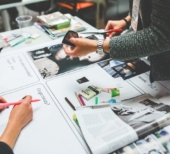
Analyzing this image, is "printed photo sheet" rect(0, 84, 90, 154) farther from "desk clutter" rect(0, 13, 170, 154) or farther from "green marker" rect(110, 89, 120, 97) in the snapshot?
"green marker" rect(110, 89, 120, 97)

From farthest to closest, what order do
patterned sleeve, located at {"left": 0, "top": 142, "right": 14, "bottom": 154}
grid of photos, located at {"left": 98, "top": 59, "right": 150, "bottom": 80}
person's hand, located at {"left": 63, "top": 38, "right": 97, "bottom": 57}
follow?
grid of photos, located at {"left": 98, "top": 59, "right": 150, "bottom": 80}, person's hand, located at {"left": 63, "top": 38, "right": 97, "bottom": 57}, patterned sleeve, located at {"left": 0, "top": 142, "right": 14, "bottom": 154}

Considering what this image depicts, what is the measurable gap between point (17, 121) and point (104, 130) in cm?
29

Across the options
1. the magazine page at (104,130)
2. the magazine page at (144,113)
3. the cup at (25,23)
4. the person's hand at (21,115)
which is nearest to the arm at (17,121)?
the person's hand at (21,115)

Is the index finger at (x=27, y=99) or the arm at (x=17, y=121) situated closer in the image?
the arm at (x=17, y=121)

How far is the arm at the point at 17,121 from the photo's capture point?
0.73 metres

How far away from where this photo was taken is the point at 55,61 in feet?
3.77

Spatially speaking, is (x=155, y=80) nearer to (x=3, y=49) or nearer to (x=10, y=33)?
(x=3, y=49)

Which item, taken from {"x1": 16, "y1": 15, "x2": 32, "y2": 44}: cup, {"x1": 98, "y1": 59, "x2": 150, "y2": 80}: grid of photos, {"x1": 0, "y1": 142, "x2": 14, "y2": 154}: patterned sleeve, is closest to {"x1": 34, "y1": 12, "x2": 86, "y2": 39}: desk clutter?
{"x1": 16, "y1": 15, "x2": 32, "y2": 44}: cup

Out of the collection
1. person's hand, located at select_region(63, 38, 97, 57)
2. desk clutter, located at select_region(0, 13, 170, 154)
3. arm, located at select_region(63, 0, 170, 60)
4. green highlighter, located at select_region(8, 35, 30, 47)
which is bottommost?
desk clutter, located at select_region(0, 13, 170, 154)

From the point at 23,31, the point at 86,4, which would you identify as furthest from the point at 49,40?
the point at 86,4

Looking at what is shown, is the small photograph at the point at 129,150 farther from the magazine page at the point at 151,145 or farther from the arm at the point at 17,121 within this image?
the arm at the point at 17,121

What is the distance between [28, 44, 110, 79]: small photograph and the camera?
3.58ft

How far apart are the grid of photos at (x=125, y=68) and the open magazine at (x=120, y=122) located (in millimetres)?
189

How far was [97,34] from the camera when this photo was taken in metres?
1.30
